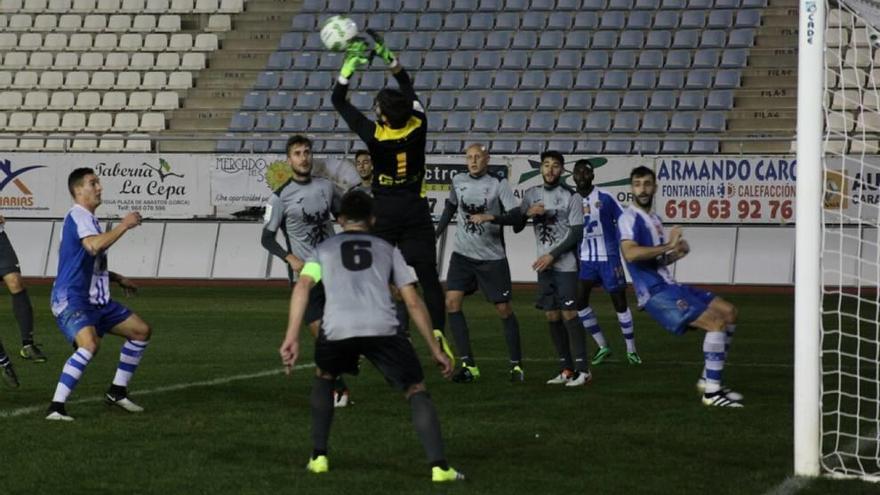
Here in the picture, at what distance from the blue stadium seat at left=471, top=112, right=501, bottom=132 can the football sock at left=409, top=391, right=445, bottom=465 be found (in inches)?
901

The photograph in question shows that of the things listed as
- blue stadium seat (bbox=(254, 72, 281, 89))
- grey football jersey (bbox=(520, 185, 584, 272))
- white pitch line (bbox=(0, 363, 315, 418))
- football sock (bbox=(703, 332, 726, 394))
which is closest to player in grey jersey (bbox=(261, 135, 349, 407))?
white pitch line (bbox=(0, 363, 315, 418))

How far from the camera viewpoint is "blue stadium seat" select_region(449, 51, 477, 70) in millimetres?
32906

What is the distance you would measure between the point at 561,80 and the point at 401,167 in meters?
20.5

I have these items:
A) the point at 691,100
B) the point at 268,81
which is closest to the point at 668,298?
the point at 691,100

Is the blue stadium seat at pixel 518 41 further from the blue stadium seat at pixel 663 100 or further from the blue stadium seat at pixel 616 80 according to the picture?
the blue stadium seat at pixel 663 100

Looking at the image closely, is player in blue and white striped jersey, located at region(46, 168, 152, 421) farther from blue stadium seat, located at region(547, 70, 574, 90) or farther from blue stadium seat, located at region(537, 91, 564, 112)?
blue stadium seat, located at region(547, 70, 574, 90)

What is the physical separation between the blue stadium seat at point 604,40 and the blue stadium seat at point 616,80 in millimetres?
898

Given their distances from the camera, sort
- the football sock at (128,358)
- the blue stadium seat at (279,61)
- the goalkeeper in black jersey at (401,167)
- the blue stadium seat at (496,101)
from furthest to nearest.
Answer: the blue stadium seat at (279,61) < the blue stadium seat at (496,101) < the goalkeeper in black jersey at (401,167) < the football sock at (128,358)

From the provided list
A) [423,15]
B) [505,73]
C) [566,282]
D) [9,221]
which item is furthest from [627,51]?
[566,282]

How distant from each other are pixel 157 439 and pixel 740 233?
18.2 m

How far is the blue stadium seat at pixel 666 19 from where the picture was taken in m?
32.2

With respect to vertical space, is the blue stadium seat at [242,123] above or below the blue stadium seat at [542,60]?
below

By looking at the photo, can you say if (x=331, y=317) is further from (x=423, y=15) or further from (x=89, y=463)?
(x=423, y=15)

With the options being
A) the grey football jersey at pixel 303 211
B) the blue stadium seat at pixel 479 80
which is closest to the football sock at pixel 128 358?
the grey football jersey at pixel 303 211
